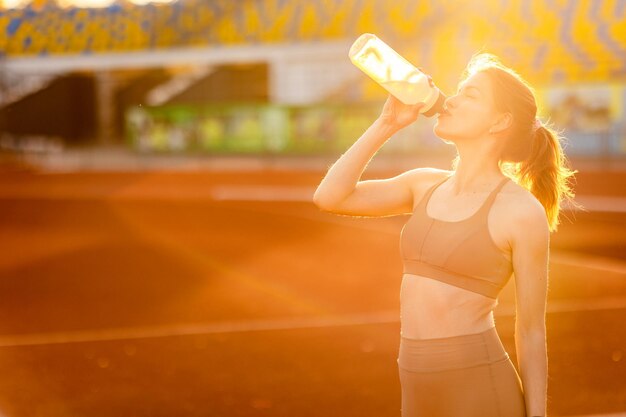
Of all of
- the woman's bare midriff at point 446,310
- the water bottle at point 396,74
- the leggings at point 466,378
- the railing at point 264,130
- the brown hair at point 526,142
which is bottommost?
the railing at point 264,130

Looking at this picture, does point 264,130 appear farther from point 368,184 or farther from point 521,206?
point 521,206

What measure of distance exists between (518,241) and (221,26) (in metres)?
42.2

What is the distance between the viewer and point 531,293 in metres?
2.72

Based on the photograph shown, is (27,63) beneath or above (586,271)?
above

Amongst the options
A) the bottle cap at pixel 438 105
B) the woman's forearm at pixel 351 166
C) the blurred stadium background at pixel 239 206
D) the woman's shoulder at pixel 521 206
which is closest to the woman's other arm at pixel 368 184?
the woman's forearm at pixel 351 166

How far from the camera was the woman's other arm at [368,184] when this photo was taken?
9.87 feet

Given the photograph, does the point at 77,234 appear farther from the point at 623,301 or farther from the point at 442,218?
the point at 442,218

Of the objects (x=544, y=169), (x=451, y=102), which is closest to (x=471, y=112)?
(x=451, y=102)

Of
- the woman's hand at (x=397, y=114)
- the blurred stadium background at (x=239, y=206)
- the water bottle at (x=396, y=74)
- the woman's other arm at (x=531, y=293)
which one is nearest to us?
the woman's other arm at (x=531, y=293)

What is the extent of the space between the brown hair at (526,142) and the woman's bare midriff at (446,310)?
1.42 feet

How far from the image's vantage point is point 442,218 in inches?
111

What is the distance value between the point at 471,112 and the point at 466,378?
0.82 m

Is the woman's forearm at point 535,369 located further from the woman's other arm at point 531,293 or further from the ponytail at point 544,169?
the ponytail at point 544,169

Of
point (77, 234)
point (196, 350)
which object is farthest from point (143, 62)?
point (196, 350)
